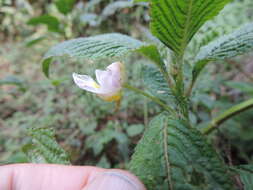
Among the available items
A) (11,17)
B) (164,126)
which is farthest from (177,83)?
(11,17)

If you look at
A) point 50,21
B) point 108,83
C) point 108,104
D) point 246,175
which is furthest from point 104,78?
point 50,21

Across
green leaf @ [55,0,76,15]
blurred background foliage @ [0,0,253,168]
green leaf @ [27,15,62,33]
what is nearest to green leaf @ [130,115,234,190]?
blurred background foliage @ [0,0,253,168]

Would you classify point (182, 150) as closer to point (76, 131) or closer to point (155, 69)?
point (155, 69)

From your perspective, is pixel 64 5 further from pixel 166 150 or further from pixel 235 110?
pixel 166 150

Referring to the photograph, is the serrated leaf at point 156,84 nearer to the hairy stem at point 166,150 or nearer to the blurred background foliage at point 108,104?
the blurred background foliage at point 108,104

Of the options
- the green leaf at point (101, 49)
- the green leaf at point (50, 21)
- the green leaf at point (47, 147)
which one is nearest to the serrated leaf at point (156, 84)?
the green leaf at point (101, 49)
